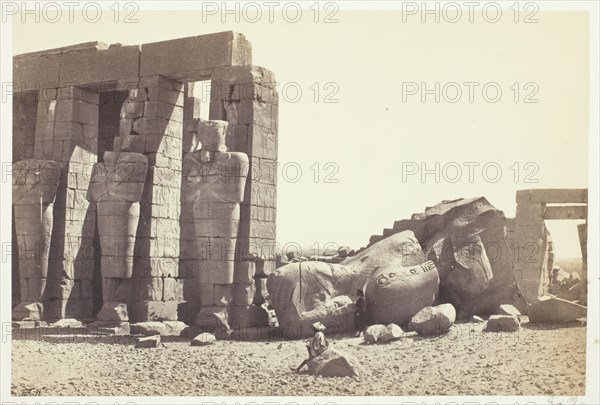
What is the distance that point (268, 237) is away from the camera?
14992 millimetres

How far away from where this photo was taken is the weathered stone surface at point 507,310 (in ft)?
44.8

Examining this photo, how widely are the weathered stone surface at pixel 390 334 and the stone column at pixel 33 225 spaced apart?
6.93 m

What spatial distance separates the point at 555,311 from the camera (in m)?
13.0

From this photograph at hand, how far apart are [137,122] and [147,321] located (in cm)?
356

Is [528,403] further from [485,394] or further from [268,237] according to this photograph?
[268,237]

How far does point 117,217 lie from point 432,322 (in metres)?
5.60

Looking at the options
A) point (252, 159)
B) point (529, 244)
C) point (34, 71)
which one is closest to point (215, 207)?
point (252, 159)

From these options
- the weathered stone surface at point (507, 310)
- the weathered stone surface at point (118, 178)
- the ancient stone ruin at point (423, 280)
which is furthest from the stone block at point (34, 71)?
the weathered stone surface at point (507, 310)

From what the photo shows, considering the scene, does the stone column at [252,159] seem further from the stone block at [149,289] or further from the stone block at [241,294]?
the stone block at [149,289]

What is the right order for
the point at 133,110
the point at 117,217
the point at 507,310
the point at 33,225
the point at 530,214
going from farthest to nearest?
1. the point at 530,214
2. the point at 133,110
3. the point at 33,225
4. the point at 117,217
5. the point at 507,310

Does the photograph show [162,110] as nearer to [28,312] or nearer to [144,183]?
[144,183]

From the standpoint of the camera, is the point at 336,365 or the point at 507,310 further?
the point at 507,310

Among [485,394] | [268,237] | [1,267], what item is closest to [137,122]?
[268,237]

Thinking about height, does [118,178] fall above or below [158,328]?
above
